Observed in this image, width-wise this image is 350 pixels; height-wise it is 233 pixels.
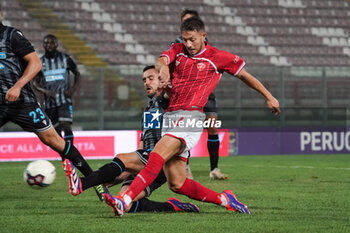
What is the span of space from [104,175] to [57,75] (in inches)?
220

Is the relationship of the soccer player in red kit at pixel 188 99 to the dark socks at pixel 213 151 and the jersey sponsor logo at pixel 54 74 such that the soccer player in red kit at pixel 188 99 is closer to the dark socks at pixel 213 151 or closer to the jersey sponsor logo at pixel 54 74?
the dark socks at pixel 213 151

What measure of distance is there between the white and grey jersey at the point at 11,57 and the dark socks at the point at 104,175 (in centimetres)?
104

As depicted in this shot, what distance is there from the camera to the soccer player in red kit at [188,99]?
5.26 meters

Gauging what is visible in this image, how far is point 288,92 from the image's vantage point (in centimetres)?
1675

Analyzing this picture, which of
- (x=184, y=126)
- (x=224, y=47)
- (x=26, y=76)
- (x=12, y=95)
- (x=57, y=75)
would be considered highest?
(x=224, y=47)

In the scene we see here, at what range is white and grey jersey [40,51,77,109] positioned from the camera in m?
10.8

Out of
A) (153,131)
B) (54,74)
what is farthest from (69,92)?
(153,131)

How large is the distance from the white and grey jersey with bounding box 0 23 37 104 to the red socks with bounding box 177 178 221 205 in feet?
5.55

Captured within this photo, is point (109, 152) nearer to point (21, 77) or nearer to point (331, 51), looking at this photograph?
point (21, 77)

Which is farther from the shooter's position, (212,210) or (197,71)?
(212,210)

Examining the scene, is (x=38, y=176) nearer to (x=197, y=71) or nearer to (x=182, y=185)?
(x=182, y=185)

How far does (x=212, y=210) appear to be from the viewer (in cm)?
598

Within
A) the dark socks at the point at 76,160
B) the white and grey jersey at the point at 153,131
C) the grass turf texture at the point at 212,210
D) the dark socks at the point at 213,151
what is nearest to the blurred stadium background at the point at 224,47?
the grass turf texture at the point at 212,210

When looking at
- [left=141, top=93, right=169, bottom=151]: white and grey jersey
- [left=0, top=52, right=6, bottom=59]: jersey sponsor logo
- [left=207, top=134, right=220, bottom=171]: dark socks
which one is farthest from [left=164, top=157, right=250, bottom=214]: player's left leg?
[left=207, top=134, right=220, bottom=171]: dark socks
